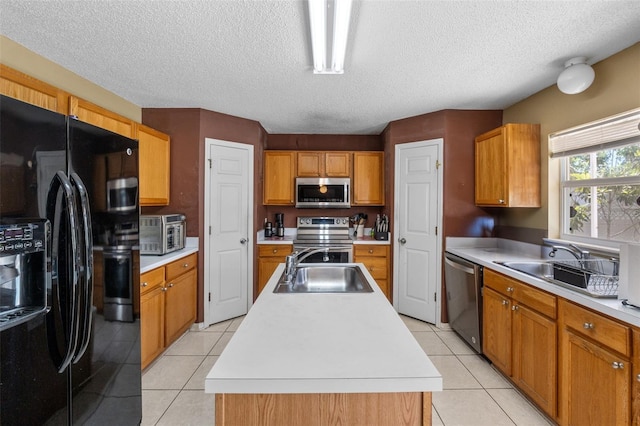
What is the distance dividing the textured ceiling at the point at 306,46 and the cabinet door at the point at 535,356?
1741 millimetres

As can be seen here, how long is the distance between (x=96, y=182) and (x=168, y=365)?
175 centimetres

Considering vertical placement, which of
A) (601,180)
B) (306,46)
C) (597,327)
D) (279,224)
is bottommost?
(597,327)

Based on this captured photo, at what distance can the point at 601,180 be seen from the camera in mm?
2049

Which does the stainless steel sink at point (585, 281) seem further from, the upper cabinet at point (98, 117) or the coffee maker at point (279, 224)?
the upper cabinet at point (98, 117)

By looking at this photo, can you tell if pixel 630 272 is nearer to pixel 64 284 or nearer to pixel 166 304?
pixel 64 284

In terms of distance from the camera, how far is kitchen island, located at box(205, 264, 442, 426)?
73cm

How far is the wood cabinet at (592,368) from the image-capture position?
1.23m

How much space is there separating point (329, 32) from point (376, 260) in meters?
2.54

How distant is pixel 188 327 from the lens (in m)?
2.82

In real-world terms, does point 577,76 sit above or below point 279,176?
above

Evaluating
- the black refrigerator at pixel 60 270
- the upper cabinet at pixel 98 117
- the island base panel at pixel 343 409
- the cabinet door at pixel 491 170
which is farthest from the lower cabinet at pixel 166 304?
the cabinet door at pixel 491 170

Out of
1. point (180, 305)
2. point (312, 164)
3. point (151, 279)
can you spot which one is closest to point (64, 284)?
point (151, 279)

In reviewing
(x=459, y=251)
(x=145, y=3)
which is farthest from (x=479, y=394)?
(x=145, y=3)

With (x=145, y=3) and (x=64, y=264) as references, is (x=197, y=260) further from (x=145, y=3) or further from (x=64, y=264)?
(x=145, y=3)
